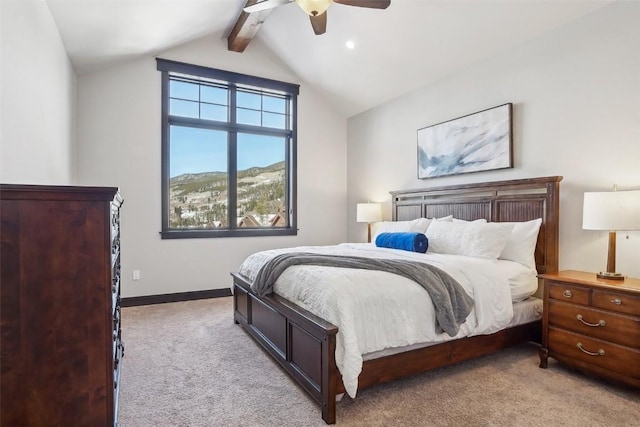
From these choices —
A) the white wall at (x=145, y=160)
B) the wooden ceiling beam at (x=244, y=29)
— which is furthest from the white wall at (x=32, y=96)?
the wooden ceiling beam at (x=244, y=29)

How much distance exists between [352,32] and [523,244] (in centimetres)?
299

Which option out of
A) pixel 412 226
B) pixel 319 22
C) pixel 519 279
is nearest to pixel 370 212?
pixel 412 226

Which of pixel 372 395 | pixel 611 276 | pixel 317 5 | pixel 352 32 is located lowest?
pixel 372 395

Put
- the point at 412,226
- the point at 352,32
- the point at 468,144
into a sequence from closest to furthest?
the point at 468,144, the point at 412,226, the point at 352,32

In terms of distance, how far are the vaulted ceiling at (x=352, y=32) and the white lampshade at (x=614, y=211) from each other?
1609 millimetres

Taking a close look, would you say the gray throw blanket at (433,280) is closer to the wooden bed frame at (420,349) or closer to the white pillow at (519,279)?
the wooden bed frame at (420,349)

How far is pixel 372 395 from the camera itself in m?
2.25

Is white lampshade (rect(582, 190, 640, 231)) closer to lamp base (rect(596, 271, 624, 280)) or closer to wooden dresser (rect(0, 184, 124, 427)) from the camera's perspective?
lamp base (rect(596, 271, 624, 280))

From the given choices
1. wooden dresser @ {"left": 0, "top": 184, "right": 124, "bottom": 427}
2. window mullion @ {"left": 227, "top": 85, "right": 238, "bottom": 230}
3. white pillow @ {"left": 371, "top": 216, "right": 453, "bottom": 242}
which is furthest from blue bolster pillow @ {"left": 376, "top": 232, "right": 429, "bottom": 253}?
wooden dresser @ {"left": 0, "top": 184, "right": 124, "bottom": 427}

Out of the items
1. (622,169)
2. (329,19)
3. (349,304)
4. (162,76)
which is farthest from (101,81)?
(622,169)

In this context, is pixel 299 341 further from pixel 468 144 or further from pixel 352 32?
pixel 352 32

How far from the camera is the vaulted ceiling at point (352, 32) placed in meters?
3.13

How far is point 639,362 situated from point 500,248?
45.6 inches

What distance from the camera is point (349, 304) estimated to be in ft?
6.79
